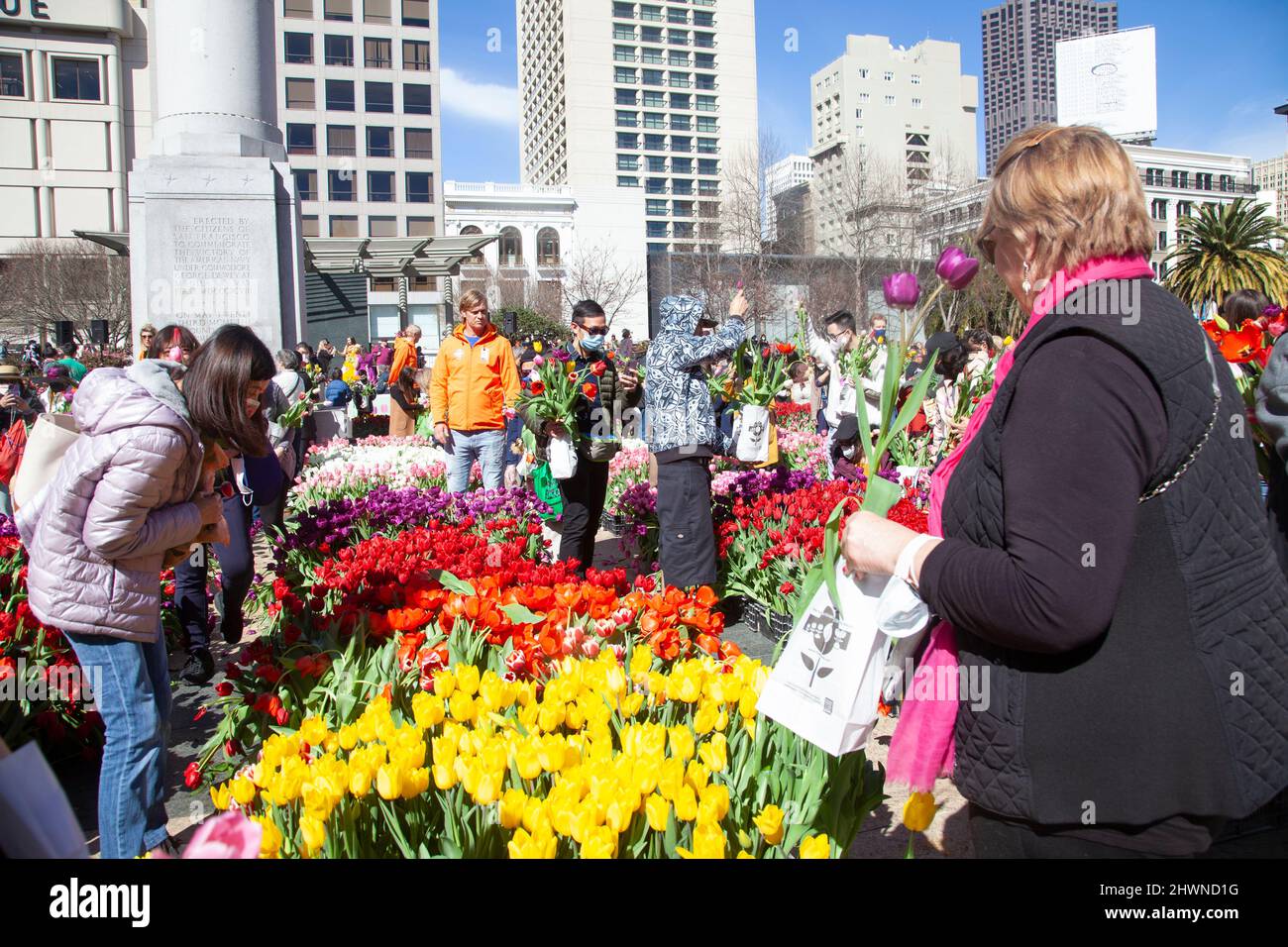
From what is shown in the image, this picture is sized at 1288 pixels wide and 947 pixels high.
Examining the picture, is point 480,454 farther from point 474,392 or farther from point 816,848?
point 816,848

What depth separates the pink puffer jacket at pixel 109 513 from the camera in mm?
2713

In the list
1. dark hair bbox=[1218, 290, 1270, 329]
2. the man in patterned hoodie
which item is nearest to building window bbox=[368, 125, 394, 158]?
the man in patterned hoodie

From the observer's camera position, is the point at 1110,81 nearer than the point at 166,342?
No

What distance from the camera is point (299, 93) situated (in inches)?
2495

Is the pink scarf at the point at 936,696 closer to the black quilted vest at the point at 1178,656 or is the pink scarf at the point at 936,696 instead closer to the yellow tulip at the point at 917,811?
the yellow tulip at the point at 917,811

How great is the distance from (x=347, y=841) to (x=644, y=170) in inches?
4074

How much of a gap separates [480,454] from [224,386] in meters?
4.17

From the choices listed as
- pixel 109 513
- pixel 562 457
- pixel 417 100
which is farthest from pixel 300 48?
pixel 109 513

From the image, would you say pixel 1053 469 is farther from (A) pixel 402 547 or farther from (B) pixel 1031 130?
(A) pixel 402 547

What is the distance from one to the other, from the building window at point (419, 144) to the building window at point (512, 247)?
1040cm

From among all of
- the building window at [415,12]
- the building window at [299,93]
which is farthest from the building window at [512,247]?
the building window at [299,93]

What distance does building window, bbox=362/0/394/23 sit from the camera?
63875mm
